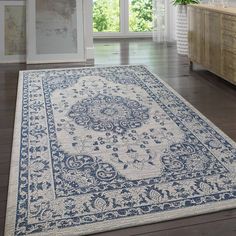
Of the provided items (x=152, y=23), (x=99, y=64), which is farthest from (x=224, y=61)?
(x=152, y=23)

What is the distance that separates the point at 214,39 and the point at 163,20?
9.36 feet

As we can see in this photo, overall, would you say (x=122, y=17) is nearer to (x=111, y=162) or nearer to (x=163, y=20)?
(x=163, y=20)

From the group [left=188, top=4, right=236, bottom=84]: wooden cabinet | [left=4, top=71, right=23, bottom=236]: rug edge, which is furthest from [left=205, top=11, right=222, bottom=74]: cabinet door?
[left=4, top=71, right=23, bottom=236]: rug edge

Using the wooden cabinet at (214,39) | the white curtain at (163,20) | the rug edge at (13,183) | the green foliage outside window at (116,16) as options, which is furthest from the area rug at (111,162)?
the green foliage outside window at (116,16)

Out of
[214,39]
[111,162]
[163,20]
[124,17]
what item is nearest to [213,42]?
[214,39]

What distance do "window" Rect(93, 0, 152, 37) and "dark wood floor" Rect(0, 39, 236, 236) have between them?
50 cm

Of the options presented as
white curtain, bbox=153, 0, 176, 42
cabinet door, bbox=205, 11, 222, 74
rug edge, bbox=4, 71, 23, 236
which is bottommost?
rug edge, bbox=4, 71, 23, 236

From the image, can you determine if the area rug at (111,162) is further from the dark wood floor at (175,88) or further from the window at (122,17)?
the window at (122,17)

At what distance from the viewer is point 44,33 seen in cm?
528

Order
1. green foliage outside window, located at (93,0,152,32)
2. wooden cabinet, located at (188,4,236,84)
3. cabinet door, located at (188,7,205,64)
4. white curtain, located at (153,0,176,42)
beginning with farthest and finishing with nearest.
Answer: green foliage outside window, located at (93,0,152,32) < white curtain, located at (153,0,176,42) < cabinet door, located at (188,7,205,64) < wooden cabinet, located at (188,4,236,84)

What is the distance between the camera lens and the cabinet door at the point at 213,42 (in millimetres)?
4191

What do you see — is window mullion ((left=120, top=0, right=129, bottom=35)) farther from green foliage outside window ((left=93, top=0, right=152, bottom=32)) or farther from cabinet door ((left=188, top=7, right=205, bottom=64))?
cabinet door ((left=188, top=7, right=205, bottom=64))

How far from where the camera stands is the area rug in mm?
1961

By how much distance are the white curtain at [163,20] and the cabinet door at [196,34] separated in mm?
2066
